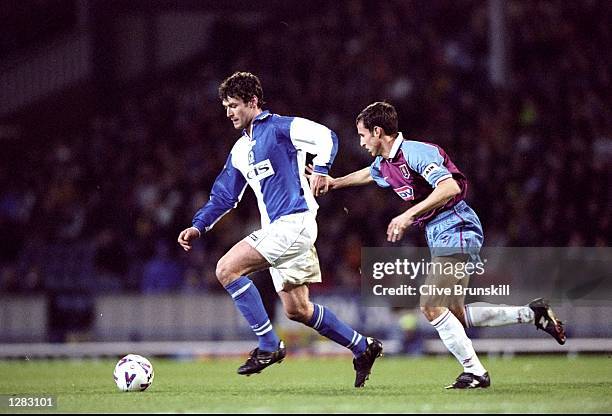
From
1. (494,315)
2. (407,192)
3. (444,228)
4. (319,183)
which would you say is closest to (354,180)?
(319,183)

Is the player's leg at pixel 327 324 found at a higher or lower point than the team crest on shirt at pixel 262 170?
lower

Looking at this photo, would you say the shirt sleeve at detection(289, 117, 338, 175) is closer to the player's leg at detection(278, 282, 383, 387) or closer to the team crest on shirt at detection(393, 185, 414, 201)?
the team crest on shirt at detection(393, 185, 414, 201)

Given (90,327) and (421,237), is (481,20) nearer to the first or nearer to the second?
(421,237)

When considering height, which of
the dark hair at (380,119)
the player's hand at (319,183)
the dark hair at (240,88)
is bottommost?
the player's hand at (319,183)

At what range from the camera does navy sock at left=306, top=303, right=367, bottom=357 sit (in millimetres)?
9164

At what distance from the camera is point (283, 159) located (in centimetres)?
905

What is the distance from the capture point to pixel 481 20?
20.0 m

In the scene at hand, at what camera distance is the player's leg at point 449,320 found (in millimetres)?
8516

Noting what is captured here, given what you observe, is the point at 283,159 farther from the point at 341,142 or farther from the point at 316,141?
the point at 341,142

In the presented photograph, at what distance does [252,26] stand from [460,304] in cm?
1471

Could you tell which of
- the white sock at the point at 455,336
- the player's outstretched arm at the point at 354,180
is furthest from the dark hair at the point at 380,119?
the white sock at the point at 455,336

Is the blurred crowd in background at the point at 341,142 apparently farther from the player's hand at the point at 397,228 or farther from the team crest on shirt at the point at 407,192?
the player's hand at the point at 397,228

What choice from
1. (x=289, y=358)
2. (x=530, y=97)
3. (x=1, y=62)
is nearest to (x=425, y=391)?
(x=289, y=358)

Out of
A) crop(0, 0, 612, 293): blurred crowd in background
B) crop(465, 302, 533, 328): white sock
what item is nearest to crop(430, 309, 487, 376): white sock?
crop(465, 302, 533, 328): white sock
